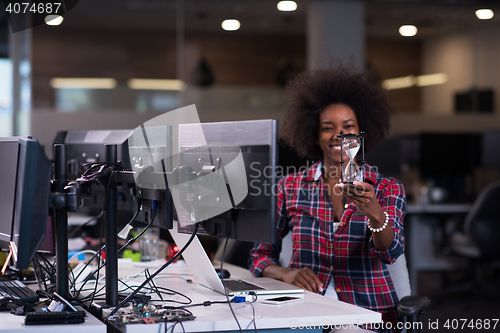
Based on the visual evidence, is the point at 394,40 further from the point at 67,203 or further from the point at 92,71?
the point at 67,203

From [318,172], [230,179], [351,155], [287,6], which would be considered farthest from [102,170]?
[287,6]

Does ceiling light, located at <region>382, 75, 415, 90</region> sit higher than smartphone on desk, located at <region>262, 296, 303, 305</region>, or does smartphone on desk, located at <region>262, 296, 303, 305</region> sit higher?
ceiling light, located at <region>382, 75, 415, 90</region>

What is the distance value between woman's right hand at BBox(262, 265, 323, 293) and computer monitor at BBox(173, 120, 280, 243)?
0.44 metres

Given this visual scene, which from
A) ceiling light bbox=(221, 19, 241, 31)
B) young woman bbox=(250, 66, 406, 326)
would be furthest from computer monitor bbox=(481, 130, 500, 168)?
ceiling light bbox=(221, 19, 241, 31)

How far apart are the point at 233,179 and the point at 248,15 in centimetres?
531

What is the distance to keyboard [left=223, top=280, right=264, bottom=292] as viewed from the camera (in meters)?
1.63

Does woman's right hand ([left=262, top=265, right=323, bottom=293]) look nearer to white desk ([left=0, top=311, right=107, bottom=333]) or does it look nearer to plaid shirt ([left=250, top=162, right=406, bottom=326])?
plaid shirt ([left=250, top=162, right=406, bottom=326])

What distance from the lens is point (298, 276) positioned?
1.78 meters

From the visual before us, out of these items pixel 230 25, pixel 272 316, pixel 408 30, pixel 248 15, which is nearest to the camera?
pixel 272 316

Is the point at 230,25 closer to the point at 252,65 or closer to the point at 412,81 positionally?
the point at 252,65

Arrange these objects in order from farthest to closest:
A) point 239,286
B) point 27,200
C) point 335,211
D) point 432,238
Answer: point 432,238
point 335,211
point 239,286
point 27,200

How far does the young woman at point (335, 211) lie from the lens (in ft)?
5.97

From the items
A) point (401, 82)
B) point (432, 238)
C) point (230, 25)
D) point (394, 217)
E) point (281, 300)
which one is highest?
point (230, 25)

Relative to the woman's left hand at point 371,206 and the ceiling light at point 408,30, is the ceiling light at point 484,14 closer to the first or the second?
the ceiling light at point 408,30
